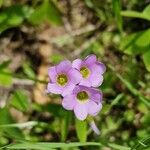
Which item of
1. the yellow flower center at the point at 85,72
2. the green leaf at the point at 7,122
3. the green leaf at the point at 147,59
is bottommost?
the yellow flower center at the point at 85,72

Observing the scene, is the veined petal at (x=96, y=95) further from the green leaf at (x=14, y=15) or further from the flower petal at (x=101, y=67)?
the green leaf at (x=14, y=15)

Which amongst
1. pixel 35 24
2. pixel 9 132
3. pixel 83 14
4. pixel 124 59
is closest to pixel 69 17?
pixel 83 14

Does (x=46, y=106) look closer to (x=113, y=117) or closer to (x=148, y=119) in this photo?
(x=113, y=117)

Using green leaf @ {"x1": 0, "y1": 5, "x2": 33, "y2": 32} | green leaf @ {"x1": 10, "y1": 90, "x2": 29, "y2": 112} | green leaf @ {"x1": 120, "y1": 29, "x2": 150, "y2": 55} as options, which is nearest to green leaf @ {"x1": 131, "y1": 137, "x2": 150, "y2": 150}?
green leaf @ {"x1": 120, "y1": 29, "x2": 150, "y2": 55}

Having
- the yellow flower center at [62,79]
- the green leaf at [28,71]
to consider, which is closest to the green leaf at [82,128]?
the yellow flower center at [62,79]

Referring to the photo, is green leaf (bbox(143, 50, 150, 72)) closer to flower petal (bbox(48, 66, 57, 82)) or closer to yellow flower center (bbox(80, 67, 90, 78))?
yellow flower center (bbox(80, 67, 90, 78))

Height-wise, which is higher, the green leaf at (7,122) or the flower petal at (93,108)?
the green leaf at (7,122)

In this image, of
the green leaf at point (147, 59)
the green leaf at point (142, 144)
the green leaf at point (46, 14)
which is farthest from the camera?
the green leaf at point (46, 14)

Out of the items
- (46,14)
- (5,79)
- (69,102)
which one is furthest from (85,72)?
(46,14)
